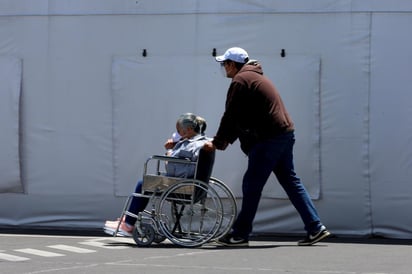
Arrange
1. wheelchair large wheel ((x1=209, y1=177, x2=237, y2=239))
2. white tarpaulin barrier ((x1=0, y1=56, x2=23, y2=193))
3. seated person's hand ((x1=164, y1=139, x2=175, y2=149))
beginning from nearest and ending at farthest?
wheelchair large wheel ((x1=209, y1=177, x2=237, y2=239))
seated person's hand ((x1=164, y1=139, x2=175, y2=149))
white tarpaulin barrier ((x1=0, y1=56, x2=23, y2=193))

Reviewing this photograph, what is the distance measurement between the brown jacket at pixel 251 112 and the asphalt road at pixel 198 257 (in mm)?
984

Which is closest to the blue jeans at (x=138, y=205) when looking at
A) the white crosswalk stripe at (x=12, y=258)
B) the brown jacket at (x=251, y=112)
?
the brown jacket at (x=251, y=112)

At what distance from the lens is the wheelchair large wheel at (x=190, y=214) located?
925 cm

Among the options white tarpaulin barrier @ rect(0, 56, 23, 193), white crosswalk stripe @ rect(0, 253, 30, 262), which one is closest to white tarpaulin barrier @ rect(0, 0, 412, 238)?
white tarpaulin barrier @ rect(0, 56, 23, 193)

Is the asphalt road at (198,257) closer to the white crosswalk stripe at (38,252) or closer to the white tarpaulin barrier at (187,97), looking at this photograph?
the white crosswalk stripe at (38,252)

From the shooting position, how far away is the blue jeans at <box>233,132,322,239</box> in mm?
9336

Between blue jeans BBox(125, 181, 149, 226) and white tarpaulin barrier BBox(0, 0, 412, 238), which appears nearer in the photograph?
blue jeans BBox(125, 181, 149, 226)

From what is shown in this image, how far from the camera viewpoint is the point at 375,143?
10.2 meters

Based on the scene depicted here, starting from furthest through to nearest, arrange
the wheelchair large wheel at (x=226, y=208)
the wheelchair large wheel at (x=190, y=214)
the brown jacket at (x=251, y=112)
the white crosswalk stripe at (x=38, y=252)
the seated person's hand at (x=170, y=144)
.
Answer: the seated person's hand at (x=170, y=144) → the wheelchair large wheel at (x=226, y=208) → the wheelchair large wheel at (x=190, y=214) → the brown jacket at (x=251, y=112) → the white crosswalk stripe at (x=38, y=252)

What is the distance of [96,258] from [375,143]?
321cm

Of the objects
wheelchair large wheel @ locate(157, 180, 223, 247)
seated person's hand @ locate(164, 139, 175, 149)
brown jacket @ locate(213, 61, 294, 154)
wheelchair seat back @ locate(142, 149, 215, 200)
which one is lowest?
wheelchair large wheel @ locate(157, 180, 223, 247)

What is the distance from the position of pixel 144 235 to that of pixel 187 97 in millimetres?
1777

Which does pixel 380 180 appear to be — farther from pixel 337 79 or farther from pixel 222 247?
pixel 222 247

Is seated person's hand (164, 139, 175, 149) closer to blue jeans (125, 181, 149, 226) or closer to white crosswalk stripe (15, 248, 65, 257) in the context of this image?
blue jeans (125, 181, 149, 226)
